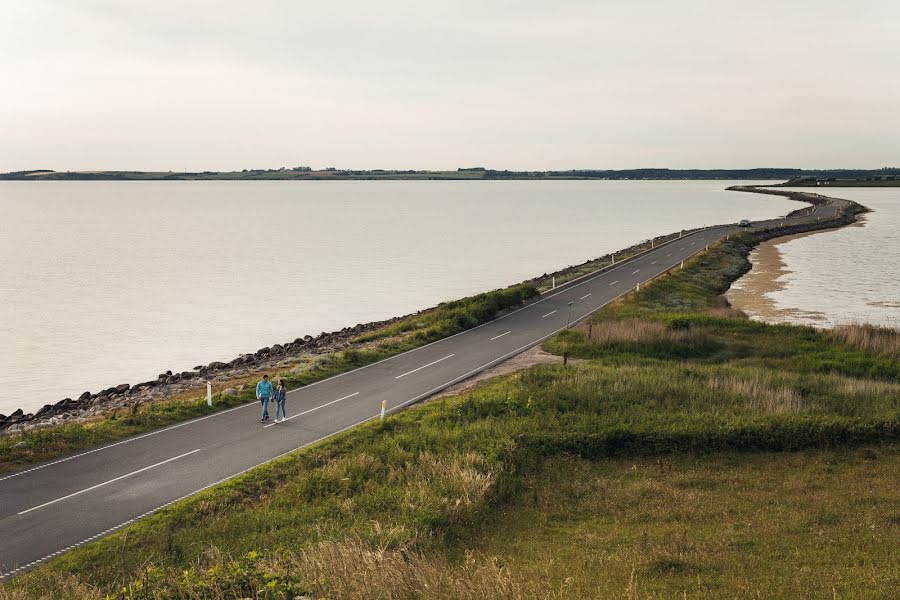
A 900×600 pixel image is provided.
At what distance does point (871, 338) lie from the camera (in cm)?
3128

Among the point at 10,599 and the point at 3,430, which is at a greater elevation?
the point at 10,599

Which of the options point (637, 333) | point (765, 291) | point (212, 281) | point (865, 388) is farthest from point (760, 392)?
point (212, 281)

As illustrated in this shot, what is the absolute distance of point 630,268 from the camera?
6350 centimetres

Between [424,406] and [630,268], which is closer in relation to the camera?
[424,406]

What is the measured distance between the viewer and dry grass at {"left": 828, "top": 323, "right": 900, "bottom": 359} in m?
29.9

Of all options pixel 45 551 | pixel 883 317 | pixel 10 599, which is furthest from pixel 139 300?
pixel 883 317

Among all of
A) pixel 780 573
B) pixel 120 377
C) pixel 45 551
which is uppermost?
pixel 780 573

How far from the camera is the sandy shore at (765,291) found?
151ft

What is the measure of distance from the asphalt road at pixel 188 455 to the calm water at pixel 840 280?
25.1 m

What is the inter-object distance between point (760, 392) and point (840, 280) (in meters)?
48.4

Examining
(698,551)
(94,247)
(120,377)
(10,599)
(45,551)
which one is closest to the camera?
(10,599)

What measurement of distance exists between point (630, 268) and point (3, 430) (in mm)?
51158

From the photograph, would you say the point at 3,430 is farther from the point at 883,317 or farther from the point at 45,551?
the point at 883,317

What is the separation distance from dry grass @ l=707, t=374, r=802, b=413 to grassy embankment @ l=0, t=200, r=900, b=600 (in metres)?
0.08
